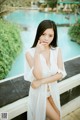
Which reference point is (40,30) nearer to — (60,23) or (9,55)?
(9,55)

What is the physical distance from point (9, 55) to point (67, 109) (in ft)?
4.12

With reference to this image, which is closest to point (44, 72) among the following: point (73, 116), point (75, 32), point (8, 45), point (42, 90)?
point (42, 90)

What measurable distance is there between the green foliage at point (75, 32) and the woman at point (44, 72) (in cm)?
130

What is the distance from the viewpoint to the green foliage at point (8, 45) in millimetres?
2271

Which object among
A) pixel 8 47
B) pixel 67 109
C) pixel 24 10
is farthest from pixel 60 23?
pixel 67 109

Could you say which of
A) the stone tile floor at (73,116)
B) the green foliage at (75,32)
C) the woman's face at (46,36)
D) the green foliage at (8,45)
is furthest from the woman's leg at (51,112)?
the green foliage at (75,32)

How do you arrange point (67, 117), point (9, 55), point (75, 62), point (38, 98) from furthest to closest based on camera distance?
point (75, 62)
point (67, 117)
point (9, 55)
point (38, 98)

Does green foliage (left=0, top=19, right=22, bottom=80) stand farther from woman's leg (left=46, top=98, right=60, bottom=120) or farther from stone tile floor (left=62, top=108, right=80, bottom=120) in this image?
stone tile floor (left=62, top=108, right=80, bottom=120)

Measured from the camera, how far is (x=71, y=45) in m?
3.07

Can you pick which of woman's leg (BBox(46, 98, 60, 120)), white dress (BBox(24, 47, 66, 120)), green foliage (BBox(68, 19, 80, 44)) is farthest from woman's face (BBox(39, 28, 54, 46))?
green foliage (BBox(68, 19, 80, 44))

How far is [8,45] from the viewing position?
236 centimetres

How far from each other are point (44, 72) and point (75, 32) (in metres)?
1.62

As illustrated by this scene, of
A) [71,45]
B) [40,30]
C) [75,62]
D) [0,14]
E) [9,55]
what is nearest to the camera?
[40,30]

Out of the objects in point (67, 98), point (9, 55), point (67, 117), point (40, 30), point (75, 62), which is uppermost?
point (40, 30)
